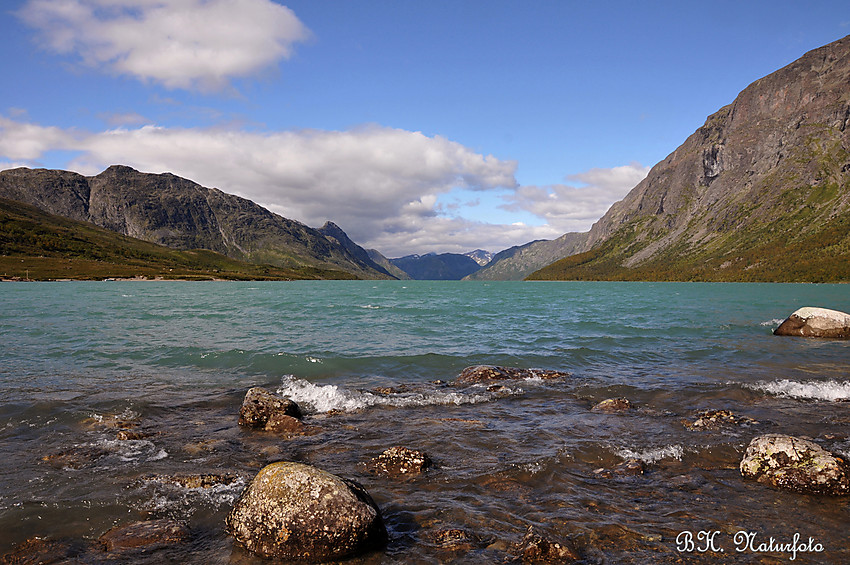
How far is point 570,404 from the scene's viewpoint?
1756cm

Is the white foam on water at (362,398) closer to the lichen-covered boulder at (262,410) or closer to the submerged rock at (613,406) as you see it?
the lichen-covered boulder at (262,410)

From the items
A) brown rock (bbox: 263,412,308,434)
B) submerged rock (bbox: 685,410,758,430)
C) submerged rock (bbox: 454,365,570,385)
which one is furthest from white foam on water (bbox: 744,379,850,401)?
brown rock (bbox: 263,412,308,434)

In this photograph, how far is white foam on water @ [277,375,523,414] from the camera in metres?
17.5

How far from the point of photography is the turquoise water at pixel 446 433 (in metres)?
8.55

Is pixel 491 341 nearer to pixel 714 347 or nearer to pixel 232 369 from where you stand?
pixel 714 347

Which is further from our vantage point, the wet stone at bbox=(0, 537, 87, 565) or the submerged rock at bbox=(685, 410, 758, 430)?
the submerged rock at bbox=(685, 410, 758, 430)

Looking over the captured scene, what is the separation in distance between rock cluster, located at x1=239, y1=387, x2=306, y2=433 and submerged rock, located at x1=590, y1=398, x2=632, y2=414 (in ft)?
36.3

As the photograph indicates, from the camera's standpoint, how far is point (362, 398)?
18.2 meters

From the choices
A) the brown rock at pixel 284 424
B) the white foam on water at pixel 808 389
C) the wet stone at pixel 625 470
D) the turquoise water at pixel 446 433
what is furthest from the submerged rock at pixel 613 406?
the brown rock at pixel 284 424

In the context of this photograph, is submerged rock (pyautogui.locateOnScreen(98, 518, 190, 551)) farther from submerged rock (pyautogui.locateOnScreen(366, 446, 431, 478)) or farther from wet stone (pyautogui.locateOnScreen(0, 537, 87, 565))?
submerged rock (pyautogui.locateOnScreen(366, 446, 431, 478))

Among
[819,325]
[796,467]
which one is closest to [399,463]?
[796,467]

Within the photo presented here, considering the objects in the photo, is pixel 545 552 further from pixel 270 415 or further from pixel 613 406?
pixel 613 406

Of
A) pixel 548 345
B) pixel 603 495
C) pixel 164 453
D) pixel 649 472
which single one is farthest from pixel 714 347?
pixel 164 453

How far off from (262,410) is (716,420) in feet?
51.6
